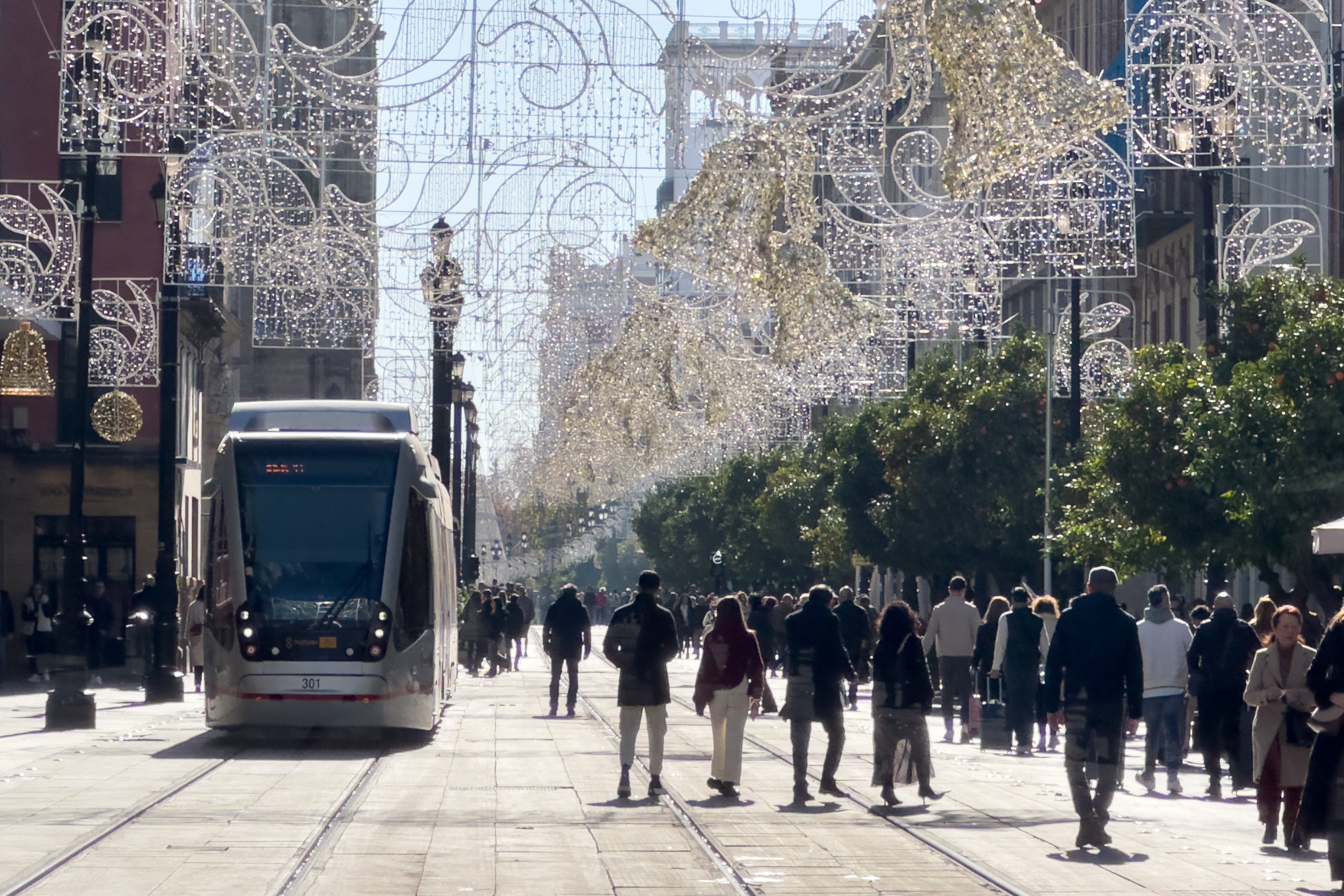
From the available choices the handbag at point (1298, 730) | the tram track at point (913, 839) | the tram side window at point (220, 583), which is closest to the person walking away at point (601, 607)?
the tram side window at point (220, 583)

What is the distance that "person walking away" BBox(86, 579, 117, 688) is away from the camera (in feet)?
129

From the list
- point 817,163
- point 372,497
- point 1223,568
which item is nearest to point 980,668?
point 1223,568

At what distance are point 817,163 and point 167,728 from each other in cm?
962

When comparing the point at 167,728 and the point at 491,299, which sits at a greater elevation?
the point at 491,299

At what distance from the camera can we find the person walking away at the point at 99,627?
39406mm

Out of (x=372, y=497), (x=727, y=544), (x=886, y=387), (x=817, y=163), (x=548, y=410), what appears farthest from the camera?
(x=727, y=544)

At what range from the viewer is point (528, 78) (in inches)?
818

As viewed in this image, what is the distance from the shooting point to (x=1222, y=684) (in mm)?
17844

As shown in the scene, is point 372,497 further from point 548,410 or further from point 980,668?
point 548,410

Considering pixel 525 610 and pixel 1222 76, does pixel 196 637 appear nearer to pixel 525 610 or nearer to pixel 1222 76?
pixel 1222 76

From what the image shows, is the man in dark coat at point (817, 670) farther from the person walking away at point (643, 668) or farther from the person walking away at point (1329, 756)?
the person walking away at point (1329, 756)

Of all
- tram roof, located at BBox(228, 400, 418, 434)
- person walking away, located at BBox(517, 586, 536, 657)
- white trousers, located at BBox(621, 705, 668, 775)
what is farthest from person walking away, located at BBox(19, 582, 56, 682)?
white trousers, located at BBox(621, 705, 668, 775)

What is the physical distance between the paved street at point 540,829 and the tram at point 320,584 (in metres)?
0.59

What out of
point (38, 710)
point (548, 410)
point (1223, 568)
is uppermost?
point (548, 410)
